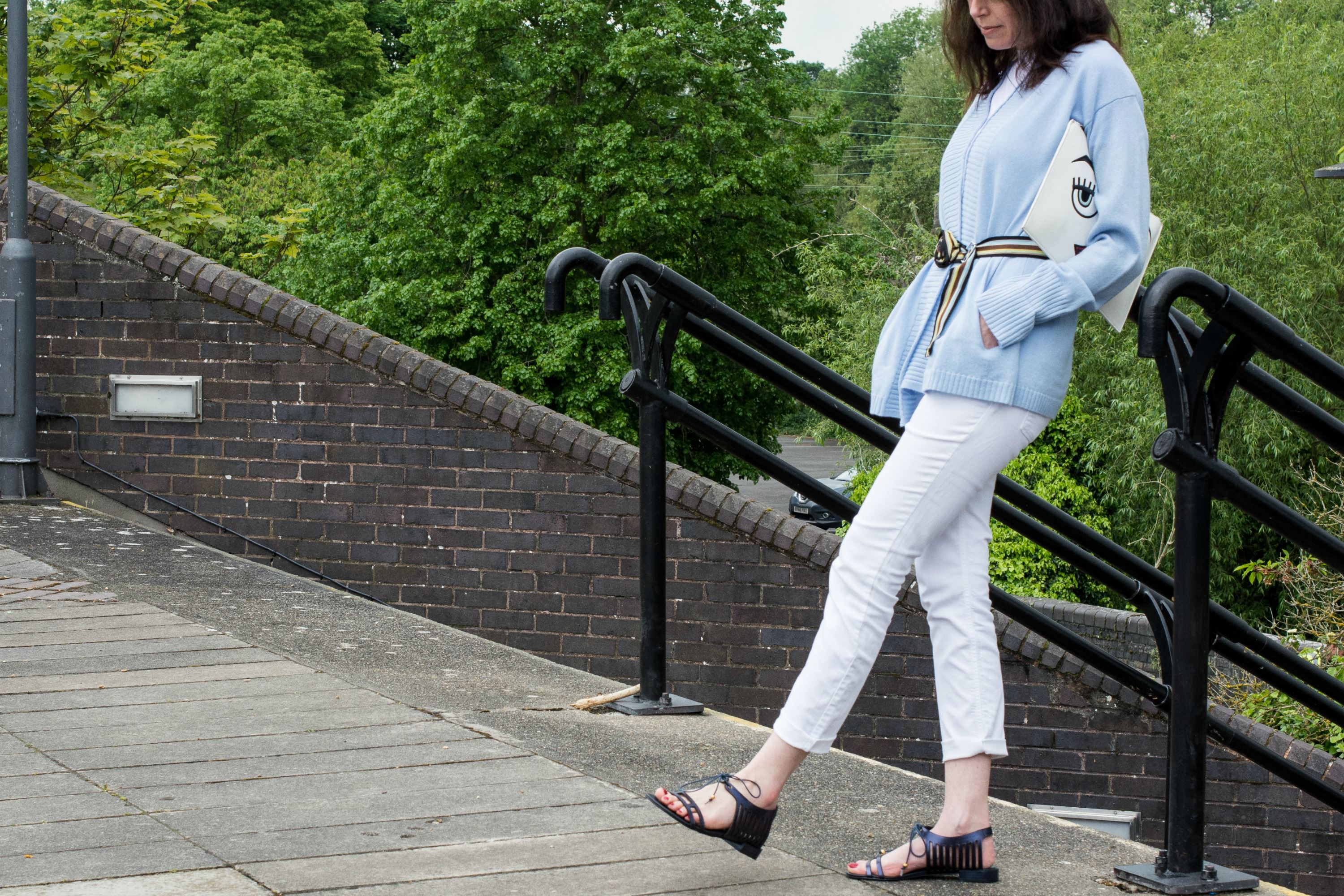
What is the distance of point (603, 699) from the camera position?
3705 mm

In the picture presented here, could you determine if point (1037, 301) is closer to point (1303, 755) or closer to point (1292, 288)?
point (1303, 755)

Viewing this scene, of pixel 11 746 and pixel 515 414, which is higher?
pixel 515 414

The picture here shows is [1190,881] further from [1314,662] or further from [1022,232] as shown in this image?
[1314,662]

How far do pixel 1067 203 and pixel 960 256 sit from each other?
227 mm

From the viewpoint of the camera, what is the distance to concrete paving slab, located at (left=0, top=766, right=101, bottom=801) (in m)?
2.82

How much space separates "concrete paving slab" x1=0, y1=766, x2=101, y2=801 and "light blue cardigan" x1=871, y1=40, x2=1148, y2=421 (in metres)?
1.94

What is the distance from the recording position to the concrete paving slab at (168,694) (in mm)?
3541

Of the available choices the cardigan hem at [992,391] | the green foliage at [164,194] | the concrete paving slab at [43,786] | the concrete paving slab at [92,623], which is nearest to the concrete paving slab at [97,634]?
the concrete paving slab at [92,623]

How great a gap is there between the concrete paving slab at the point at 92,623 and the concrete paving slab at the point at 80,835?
1.79 m

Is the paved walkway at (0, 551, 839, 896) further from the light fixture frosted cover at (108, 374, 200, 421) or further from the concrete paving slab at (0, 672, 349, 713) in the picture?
the light fixture frosted cover at (108, 374, 200, 421)

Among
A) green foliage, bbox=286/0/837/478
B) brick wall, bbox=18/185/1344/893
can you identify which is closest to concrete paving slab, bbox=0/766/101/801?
brick wall, bbox=18/185/1344/893

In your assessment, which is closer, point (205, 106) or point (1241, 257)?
point (1241, 257)

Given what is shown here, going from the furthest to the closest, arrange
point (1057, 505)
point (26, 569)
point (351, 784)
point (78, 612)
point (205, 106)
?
1. point (205, 106)
2. point (1057, 505)
3. point (26, 569)
4. point (78, 612)
5. point (351, 784)

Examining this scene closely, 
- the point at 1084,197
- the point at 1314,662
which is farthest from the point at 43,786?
the point at 1314,662
